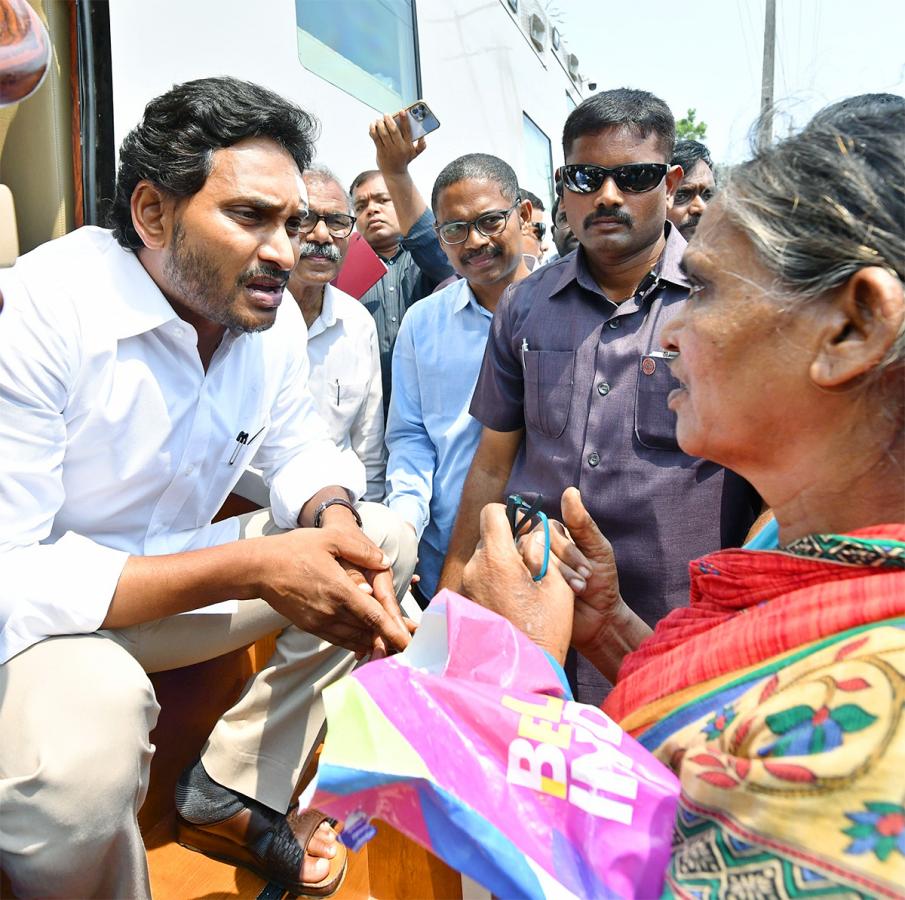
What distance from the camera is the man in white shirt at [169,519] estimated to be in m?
1.34

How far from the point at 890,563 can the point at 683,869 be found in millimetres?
352

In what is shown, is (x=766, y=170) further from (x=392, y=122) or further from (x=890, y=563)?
(x=392, y=122)

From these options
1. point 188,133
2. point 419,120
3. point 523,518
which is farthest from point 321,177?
point 523,518

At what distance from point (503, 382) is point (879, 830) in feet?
5.43

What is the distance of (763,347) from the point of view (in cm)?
92

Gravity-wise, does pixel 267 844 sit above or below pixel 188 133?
below

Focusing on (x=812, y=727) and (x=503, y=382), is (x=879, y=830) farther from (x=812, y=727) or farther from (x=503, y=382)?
(x=503, y=382)

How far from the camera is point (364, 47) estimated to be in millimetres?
4336

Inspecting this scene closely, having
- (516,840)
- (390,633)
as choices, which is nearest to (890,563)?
(516,840)

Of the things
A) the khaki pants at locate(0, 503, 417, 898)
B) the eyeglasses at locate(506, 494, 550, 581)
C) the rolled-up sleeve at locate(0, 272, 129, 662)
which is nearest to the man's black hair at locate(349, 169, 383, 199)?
the rolled-up sleeve at locate(0, 272, 129, 662)

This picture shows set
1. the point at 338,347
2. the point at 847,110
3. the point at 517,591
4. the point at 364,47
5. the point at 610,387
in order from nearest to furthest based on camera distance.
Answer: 1. the point at 847,110
2. the point at 517,591
3. the point at 610,387
4. the point at 338,347
5. the point at 364,47

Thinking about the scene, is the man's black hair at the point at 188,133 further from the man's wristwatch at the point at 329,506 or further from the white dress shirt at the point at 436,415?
the white dress shirt at the point at 436,415

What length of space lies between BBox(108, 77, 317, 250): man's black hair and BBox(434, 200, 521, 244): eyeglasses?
3.45 ft

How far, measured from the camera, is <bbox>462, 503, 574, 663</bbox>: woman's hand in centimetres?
117
